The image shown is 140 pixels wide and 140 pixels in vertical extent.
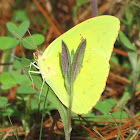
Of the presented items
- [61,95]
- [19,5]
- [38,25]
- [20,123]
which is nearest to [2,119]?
[20,123]

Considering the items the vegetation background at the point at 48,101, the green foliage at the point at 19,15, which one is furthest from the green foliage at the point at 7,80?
the green foliage at the point at 19,15

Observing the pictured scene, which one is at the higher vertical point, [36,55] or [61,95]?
[36,55]

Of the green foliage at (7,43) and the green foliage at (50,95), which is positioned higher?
the green foliage at (7,43)

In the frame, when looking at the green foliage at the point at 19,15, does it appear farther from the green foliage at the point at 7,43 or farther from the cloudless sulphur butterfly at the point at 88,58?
the cloudless sulphur butterfly at the point at 88,58

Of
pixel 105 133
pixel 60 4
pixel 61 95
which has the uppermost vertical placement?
pixel 60 4

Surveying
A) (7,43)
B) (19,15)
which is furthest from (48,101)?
(19,15)

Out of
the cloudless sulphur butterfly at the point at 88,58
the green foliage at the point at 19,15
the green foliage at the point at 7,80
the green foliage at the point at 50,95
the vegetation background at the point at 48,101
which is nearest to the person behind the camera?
the green foliage at the point at 50,95

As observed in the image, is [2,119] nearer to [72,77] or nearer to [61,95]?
[61,95]
